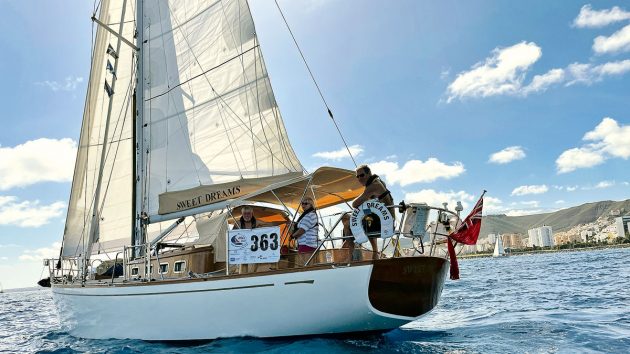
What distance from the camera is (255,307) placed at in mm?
7652

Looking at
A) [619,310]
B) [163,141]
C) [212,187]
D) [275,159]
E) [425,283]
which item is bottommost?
[619,310]

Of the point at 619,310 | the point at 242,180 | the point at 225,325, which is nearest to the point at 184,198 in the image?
the point at 242,180

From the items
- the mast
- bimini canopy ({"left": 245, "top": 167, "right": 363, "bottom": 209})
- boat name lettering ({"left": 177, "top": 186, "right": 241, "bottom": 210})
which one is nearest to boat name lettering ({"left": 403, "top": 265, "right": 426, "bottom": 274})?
bimini canopy ({"left": 245, "top": 167, "right": 363, "bottom": 209})

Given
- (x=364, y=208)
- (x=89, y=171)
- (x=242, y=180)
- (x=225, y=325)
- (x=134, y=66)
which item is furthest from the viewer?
(x=89, y=171)

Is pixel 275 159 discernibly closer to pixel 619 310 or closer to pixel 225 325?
pixel 225 325

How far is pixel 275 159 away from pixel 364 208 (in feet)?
12.7

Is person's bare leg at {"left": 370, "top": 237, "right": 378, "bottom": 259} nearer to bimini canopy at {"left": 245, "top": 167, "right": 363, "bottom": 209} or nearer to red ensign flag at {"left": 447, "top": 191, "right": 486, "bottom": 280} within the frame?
bimini canopy at {"left": 245, "top": 167, "right": 363, "bottom": 209}

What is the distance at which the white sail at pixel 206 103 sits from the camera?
1091 cm

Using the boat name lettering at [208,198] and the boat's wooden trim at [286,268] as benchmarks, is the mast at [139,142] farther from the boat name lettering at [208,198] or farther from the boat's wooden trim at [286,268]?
the boat's wooden trim at [286,268]

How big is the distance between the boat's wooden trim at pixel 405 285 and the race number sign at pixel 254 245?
1.84m

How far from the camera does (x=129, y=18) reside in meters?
14.3

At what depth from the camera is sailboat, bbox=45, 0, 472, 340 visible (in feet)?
24.3

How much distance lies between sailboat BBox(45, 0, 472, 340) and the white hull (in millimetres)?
23

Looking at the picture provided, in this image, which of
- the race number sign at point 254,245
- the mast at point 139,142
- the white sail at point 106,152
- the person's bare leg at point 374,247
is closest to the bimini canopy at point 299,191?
the race number sign at point 254,245
